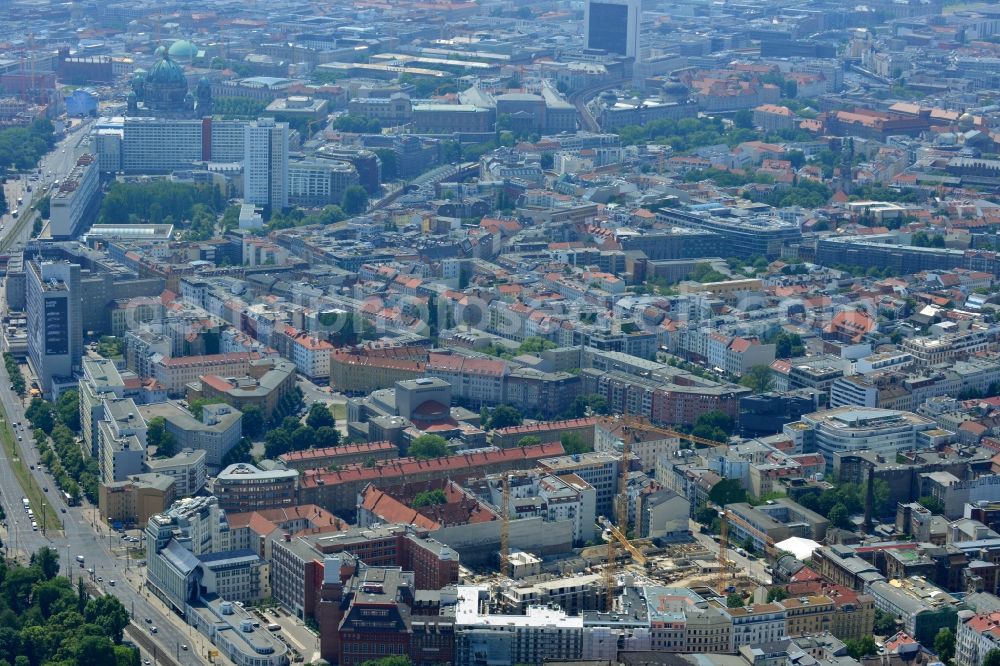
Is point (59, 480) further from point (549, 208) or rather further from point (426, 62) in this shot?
point (426, 62)

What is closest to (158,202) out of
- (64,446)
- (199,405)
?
(199,405)

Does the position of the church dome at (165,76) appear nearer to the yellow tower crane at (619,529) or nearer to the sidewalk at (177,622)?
the yellow tower crane at (619,529)

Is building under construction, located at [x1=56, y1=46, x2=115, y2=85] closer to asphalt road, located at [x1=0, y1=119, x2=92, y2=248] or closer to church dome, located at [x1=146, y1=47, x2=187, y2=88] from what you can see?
asphalt road, located at [x1=0, y1=119, x2=92, y2=248]

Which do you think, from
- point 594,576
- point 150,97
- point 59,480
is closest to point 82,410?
point 59,480

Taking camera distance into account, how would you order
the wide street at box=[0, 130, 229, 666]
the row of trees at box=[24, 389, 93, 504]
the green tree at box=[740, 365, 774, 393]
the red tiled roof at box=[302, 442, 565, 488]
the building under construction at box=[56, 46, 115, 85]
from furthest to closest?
the building under construction at box=[56, 46, 115, 85], the green tree at box=[740, 365, 774, 393], the row of trees at box=[24, 389, 93, 504], the red tiled roof at box=[302, 442, 565, 488], the wide street at box=[0, 130, 229, 666]

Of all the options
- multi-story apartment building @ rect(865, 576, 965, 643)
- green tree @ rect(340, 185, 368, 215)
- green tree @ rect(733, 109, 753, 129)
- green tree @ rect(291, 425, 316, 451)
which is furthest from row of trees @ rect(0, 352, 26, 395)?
green tree @ rect(733, 109, 753, 129)

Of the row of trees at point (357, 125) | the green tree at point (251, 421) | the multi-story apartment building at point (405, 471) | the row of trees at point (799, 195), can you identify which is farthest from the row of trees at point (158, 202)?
the multi-story apartment building at point (405, 471)
